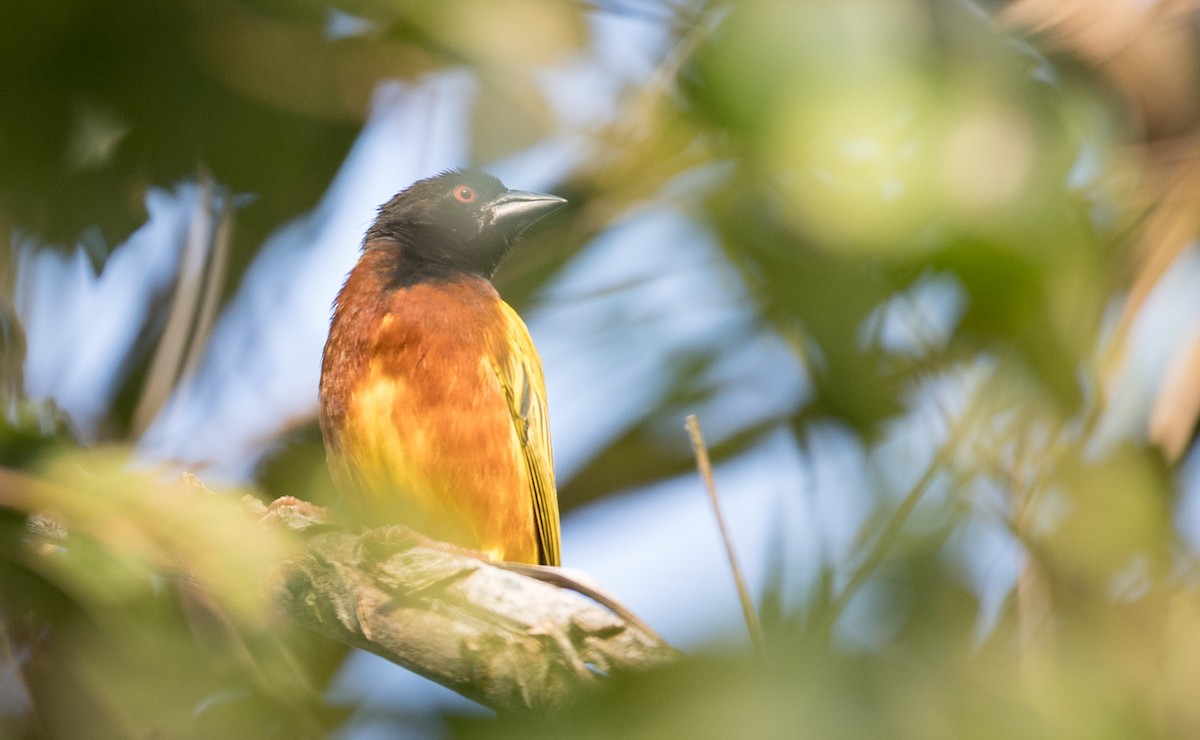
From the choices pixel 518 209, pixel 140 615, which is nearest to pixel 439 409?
pixel 518 209

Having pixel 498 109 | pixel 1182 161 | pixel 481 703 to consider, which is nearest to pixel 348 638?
pixel 481 703

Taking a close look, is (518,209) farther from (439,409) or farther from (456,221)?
(439,409)

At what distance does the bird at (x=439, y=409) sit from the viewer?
3.17m

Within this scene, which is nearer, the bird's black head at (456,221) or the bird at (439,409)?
the bird at (439,409)

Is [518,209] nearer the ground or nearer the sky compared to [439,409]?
nearer the sky

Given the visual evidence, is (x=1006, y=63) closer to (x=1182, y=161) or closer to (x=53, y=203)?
(x=1182, y=161)

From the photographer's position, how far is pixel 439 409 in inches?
126

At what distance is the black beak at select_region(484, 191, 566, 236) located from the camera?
359 centimetres

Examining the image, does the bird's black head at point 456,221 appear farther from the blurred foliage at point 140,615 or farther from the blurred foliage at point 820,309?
the blurred foliage at point 140,615

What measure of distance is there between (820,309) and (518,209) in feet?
6.85

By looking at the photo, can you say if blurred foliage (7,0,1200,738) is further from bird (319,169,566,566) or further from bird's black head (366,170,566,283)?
bird's black head (366,170,566,283)

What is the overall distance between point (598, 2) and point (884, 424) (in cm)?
100

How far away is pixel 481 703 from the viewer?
7.57 ft

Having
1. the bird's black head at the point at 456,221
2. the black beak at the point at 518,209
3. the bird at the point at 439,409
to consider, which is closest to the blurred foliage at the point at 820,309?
the bird at the point at 439,409
